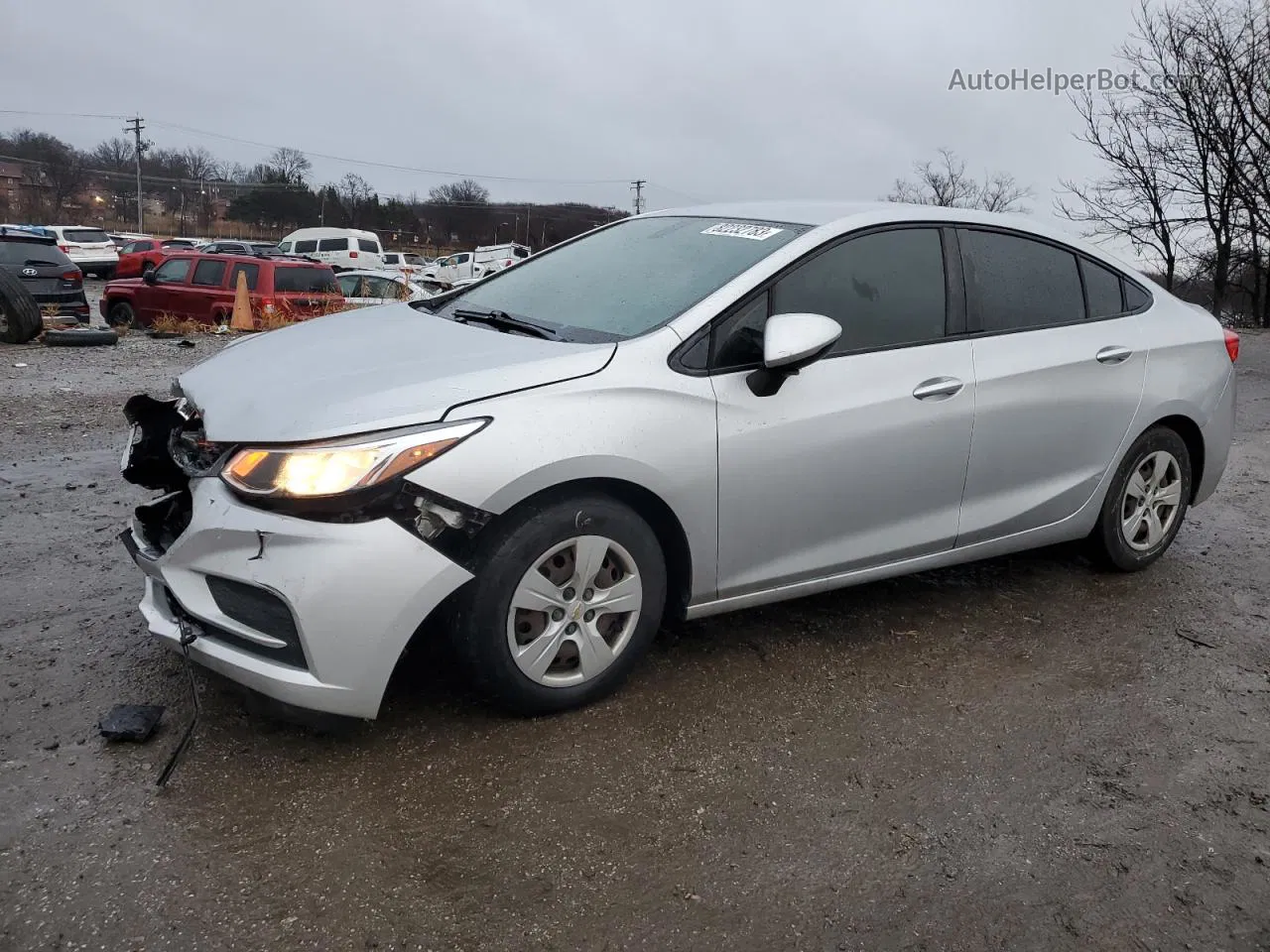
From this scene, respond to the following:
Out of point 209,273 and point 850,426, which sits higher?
point 209,273

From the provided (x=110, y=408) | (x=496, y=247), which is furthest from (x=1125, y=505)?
(x=496, y=247)

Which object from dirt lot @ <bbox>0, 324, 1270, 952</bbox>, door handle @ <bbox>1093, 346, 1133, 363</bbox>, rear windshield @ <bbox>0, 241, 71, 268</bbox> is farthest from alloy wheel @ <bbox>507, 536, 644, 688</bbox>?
rear windshield @ <bbox>0, 241, 71, 268</bbox>

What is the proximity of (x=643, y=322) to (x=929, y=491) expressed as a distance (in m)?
1.25

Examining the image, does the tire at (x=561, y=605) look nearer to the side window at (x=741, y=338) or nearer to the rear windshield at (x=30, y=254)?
the side window at (x=741, y=338)

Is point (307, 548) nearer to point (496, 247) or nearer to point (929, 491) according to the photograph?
point (929, 491)

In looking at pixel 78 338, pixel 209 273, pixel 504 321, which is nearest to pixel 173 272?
pixel 209 273

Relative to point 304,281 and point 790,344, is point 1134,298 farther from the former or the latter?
point 304,281

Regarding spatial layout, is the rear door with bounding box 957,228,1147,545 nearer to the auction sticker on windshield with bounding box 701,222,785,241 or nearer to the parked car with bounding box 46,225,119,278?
the auction sticker on windshield with bounding box 701,222,785,241

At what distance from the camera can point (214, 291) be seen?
601 inches

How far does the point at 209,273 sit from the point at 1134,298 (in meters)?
14.3

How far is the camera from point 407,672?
3.34m

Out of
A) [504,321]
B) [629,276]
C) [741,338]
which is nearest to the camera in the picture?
[741,338]

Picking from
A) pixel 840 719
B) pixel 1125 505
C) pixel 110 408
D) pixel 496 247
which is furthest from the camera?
pixel 496 247

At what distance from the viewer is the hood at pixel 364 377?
2.76 metres
